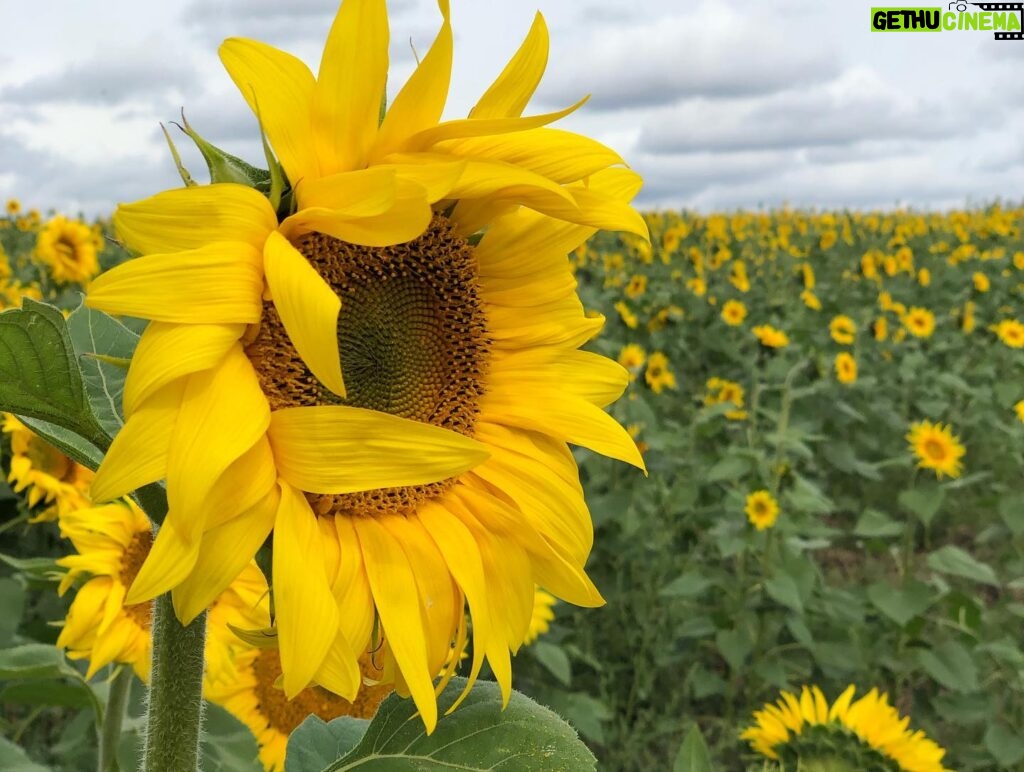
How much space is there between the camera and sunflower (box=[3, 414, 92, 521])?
2.07 meters

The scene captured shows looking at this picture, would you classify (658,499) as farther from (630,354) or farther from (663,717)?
(630,354)

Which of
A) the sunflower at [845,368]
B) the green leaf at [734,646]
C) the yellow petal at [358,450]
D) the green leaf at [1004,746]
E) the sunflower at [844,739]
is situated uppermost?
the yellow petal at [358,450]

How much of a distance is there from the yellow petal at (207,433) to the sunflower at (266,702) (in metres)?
1.07

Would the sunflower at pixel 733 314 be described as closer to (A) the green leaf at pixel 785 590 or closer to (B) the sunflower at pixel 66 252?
(A) the green leaf at pixel 785 590

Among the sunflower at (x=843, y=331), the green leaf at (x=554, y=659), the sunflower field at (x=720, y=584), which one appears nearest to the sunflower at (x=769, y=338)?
the sunflower field at (x=720, y=584)

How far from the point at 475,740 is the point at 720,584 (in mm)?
2831

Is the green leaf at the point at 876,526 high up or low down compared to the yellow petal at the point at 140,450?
down

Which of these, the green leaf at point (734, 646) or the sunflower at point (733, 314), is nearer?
the green leaf at point (734, 646)

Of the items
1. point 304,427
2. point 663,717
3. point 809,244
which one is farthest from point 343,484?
point 809,244

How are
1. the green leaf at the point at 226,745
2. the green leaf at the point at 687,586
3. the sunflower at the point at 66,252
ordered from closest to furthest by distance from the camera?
the green leaf at the point at 226,745
the green leaf at the point at 687,586
the sunflower at the point at 66,252

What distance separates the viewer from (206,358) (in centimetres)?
74

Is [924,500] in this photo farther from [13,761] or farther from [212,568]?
[212,568]

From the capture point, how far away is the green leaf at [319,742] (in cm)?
102

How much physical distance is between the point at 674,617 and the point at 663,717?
532 mm
